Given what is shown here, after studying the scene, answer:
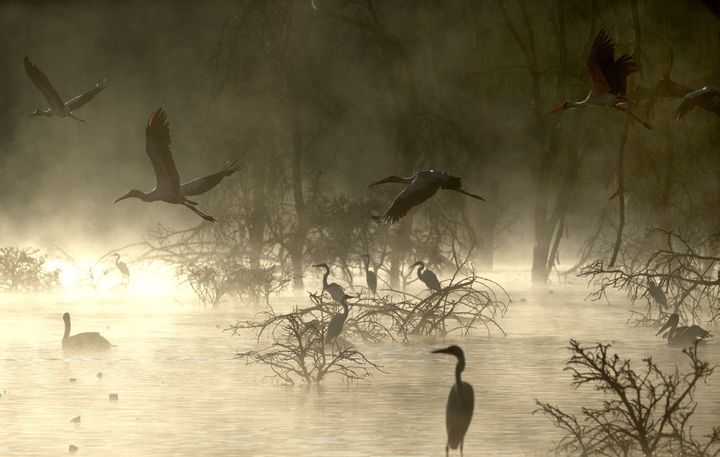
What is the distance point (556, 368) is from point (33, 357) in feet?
20.4

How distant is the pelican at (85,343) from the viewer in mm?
19109

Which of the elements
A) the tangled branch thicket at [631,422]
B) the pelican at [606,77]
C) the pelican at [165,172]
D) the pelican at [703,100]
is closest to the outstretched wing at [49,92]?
the pelican at [165,172]

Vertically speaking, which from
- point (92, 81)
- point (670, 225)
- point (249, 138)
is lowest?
point (670, 225)

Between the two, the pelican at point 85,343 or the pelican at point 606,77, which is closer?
the pelican at point 606,77

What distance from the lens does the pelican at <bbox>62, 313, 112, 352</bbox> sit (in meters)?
19.1

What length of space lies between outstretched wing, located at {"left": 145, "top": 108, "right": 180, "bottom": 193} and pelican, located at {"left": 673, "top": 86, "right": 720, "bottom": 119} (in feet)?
13.1

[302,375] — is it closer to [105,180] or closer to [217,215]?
[217,215]

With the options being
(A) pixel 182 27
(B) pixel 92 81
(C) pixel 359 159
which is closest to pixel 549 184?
(C) pixel 359 159

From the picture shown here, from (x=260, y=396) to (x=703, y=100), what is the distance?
17.9ft

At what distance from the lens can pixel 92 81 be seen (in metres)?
52.9

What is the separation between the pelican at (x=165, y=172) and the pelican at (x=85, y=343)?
6.33 meters

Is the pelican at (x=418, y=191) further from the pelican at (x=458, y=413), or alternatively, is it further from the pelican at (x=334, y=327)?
the pelican at (x=334, y=327)

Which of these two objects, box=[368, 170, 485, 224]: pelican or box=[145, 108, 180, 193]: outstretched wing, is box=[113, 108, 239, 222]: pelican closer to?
box=[145, 108, 180, 193]: outstretched wing

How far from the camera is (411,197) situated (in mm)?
12398
